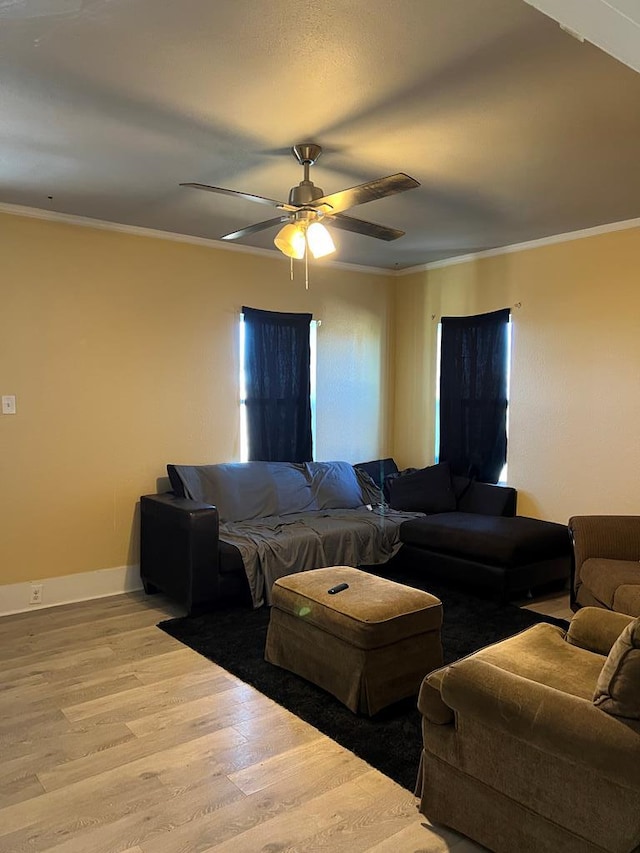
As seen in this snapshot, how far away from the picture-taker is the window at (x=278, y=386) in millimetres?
5102

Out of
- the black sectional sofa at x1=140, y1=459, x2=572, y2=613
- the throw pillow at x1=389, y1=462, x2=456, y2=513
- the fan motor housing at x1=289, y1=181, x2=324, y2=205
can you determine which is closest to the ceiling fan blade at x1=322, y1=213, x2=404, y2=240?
the fan motor housing at x1=289, y1=181, x2=324, y2=205

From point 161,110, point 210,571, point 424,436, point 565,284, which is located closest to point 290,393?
point 424,436

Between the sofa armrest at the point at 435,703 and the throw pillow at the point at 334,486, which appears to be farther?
the throw pillow at the point at 334,486

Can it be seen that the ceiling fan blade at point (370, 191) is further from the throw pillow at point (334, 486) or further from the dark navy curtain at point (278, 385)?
the throw pillow at point (334, 486)

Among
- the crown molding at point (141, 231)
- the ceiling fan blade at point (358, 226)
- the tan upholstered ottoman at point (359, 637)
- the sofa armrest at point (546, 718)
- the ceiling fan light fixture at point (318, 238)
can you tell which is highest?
the crown molding at point (141, 231)

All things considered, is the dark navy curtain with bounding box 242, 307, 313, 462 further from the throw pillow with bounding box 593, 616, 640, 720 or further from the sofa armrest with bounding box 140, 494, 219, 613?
the throw pillow with bounding box 593, 616, 640, 720

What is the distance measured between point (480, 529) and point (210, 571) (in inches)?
72.8

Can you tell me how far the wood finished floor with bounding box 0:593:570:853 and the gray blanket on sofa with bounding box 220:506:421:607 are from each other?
31.8 inches

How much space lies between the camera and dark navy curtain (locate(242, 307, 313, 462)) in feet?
16.7

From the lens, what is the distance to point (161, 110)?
2.61 metres

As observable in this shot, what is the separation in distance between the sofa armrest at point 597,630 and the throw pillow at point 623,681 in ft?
1.93

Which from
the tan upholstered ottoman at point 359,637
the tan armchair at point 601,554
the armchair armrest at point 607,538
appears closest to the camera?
the tan upholstered ottoman at point 359,637

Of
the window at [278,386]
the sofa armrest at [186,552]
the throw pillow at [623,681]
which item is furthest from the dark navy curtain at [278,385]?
the throw pillow at [623,681]

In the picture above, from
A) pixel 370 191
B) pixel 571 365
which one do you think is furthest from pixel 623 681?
pixel 571 365
